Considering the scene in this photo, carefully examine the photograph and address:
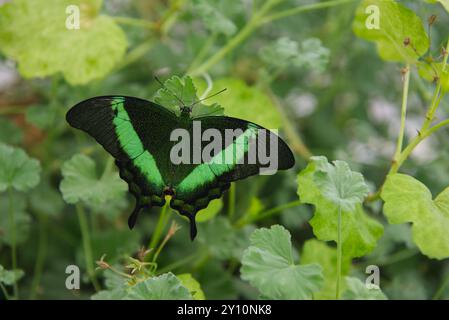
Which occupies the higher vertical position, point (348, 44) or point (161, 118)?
point (348, 44)

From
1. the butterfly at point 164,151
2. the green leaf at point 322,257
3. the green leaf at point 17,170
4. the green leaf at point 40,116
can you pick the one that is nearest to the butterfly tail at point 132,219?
the butterfly at point 164,151

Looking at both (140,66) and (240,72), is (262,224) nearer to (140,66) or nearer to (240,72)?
(240,72)

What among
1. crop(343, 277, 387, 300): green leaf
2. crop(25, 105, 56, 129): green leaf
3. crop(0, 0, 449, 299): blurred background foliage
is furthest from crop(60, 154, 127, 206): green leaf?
crop(343, 277, 387, 300): green leaf

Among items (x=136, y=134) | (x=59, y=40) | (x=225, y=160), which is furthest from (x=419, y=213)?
(x=59, y=40)

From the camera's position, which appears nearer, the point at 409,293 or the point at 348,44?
the point at 409,293

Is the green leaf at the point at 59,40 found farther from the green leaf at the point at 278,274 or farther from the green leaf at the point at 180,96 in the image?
the green leaf at the point at 278,274

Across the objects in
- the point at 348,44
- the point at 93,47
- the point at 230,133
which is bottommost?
the point at 230,133
